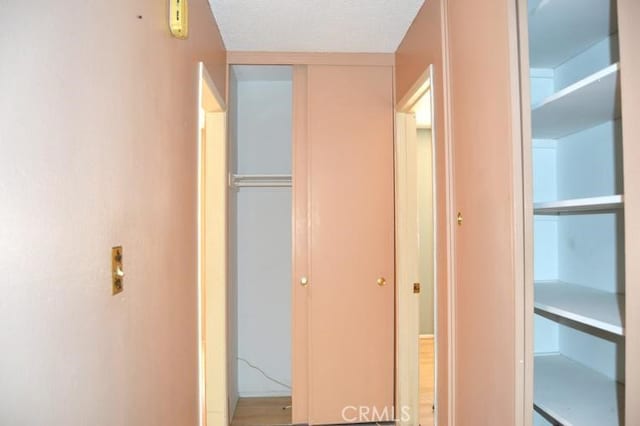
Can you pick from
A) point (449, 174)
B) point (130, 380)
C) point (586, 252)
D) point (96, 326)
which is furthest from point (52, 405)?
point (586, 252)

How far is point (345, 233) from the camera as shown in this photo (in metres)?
2.45

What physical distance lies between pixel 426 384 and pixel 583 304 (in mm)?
2244

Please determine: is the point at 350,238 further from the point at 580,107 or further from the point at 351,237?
the point at 580,107

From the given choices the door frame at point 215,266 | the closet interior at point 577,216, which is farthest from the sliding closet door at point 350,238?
the closet interior at point 577,216

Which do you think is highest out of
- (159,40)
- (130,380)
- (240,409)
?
(159,40)

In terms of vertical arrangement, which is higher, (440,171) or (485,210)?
(440,171)

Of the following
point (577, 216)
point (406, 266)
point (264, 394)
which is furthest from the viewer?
point (264, 394)

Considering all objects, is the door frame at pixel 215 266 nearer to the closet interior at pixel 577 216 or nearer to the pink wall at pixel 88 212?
the pink wall at pixel 88 212

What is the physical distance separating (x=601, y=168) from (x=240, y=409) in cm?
269

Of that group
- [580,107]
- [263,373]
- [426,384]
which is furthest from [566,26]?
[263,373]

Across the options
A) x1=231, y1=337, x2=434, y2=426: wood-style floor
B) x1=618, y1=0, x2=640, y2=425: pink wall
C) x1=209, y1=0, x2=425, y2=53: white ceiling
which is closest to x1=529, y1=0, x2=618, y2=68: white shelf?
x1=618, y1=0, x2=640, y2=425: pink wall

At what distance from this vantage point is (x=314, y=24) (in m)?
2.10

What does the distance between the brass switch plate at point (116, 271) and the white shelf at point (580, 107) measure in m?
1.26

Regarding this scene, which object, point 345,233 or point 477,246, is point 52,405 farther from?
point 345,233
